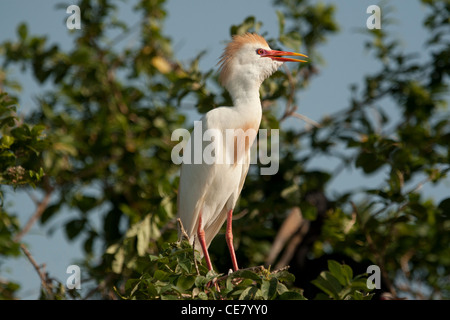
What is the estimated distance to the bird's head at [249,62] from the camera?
10.8 ft

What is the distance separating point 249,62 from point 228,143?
0.54 metres

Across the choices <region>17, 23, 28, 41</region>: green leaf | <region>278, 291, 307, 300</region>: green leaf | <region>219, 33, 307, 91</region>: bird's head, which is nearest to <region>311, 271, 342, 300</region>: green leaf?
<region>278, 291, 307, 300</region>: green leaf

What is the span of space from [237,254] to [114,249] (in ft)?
3.98

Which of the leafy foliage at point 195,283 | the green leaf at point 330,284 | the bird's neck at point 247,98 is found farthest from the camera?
the bird's neck at point 247,98

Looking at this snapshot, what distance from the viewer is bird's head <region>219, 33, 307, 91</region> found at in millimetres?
3283

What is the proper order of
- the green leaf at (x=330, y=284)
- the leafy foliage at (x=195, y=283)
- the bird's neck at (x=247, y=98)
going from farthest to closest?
the bird's neck at (x=247, y=98) < the green leaf at (x=330, y=284) < the leafy foliage at (x=195, y=283)

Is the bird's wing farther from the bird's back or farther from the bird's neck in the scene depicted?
the bird's neck

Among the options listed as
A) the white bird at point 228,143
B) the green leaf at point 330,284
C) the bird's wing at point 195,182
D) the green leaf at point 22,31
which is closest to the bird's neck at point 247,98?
the white bird at point 228,143

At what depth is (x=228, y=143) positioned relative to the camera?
3.32 metres

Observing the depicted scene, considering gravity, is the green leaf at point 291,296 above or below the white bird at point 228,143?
below

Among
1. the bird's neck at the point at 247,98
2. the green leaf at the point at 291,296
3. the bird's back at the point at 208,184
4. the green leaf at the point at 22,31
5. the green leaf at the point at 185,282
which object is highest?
the green leaf at the point at 22,31

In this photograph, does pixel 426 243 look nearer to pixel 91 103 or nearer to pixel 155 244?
pixel 155 244

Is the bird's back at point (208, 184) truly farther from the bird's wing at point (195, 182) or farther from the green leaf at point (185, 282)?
the green leaf at point (185, 282)

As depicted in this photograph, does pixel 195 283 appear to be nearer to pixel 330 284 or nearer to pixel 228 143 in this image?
pixel 330 284
